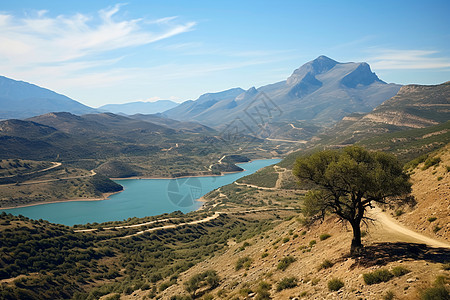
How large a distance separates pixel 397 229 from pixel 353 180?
662 centimetres

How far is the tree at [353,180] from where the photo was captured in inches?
594

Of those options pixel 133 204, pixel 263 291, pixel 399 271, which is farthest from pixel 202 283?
pixel 133 204

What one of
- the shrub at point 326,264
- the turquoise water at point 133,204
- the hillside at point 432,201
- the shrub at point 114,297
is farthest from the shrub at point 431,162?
the turquoise water at point 133,204

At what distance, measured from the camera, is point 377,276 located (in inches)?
488

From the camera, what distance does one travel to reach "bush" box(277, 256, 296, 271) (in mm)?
19234

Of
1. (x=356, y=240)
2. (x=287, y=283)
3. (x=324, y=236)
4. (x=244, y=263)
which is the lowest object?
(x=244, y=263)

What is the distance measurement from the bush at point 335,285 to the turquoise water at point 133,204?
83.8 meters

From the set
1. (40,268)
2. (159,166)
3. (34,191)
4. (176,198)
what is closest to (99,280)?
(40,268)

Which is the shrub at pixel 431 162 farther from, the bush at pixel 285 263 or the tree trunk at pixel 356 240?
the bush at pixel 285 263

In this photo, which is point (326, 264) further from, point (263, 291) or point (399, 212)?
point (399, 212)

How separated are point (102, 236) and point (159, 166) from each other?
412ft

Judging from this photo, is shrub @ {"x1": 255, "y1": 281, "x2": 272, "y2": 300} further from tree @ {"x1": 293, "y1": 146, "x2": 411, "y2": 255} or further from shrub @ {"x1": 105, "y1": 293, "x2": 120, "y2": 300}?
shrub @ {"x1": 105, "y1": 293, "x2": 120, "y2": 300}

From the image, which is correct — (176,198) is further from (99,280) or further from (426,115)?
(426,115)

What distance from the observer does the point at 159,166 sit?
17075 cm
